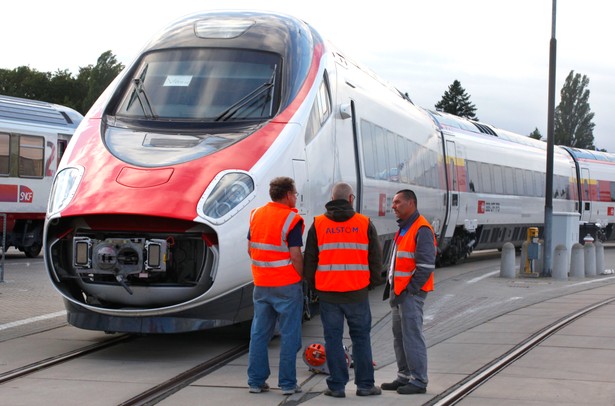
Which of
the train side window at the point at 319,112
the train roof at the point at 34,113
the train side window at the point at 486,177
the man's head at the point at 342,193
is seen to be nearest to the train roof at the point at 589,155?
the train side window at the point at 486,177

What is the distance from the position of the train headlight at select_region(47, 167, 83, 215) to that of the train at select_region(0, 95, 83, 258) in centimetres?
1406

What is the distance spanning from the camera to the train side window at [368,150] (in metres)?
14.9

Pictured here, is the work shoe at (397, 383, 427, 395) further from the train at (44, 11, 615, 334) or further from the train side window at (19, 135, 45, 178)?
the train side window at (19, 135, 45, 178)

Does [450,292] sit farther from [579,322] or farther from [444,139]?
[444,139]

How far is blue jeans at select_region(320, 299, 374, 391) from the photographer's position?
27.8 ft

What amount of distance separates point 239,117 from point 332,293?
3458 millimetres

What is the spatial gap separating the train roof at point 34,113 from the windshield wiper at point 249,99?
1432cm

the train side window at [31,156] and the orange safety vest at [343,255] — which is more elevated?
the train side window at [31,156]

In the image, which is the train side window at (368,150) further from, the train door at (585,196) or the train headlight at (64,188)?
the train door at (585,196)

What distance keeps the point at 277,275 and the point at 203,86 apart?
366cm

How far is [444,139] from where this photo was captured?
24.2 metres

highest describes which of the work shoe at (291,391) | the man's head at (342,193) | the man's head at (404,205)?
the man's head at (342,193)

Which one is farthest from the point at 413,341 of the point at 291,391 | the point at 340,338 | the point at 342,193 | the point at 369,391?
the point at 342,193

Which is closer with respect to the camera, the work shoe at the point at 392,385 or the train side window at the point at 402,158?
the work shoe at the point at 392,385
